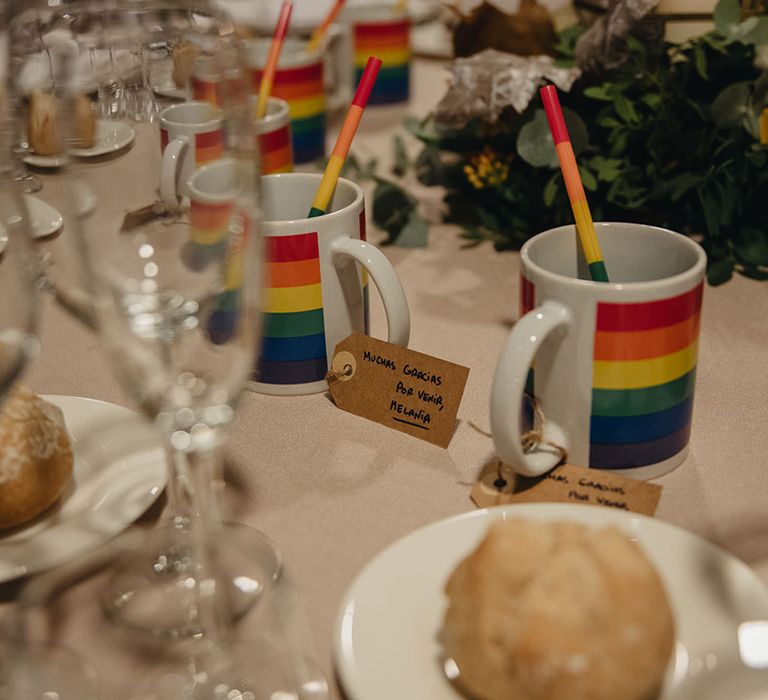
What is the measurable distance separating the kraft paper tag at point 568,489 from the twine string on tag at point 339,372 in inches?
5.3

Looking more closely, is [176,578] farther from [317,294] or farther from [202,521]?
[317,294]

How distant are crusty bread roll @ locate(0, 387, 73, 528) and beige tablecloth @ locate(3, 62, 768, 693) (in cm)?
5

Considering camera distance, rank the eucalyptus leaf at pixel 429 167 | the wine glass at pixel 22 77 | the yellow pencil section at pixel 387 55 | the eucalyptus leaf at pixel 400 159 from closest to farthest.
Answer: the wine glass at pixel 22 77 → the eucalyptus leaf at pixel 429 167 → the eucalyptus leaf at pixel 400 159 → the yellow pencil section at pixel 387 55

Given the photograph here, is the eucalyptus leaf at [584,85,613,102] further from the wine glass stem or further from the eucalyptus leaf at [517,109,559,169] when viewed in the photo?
the wine glass stem

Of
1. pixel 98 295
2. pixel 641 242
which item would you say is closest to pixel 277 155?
pixel 641 242

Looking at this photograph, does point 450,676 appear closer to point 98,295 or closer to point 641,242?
point 98,295

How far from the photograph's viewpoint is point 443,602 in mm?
452

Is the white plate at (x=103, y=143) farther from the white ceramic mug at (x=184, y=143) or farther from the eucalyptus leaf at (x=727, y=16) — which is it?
the eucalyptus leaf at (x=727, y=16)

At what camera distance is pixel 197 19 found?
0.46 metres

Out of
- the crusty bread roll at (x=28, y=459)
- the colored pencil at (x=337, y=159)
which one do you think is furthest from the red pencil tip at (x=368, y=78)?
the crusty bread roll at (x=28, y=459)

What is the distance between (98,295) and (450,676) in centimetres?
22

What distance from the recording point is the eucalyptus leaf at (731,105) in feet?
2.76

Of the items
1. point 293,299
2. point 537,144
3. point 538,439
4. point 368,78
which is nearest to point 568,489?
point 538,439

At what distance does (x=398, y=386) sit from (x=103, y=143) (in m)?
0.29
